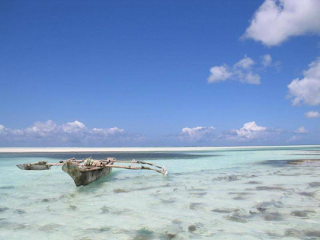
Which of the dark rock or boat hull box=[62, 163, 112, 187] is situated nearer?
the dark rock

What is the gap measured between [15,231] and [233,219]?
526 centimetres

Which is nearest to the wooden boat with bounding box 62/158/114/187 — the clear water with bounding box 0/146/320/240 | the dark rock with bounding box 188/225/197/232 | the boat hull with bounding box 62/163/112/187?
the boat hull with bounding box 62/163/112/187

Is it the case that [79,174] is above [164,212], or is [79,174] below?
above

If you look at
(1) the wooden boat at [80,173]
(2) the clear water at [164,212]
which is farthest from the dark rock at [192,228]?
(1) the wooden boat at [80,173]

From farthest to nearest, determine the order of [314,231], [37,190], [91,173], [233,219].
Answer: [91,173] < [37,190] < [233,219] < [314,231]

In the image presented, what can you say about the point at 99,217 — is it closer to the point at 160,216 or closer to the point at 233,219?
the point at 160,216

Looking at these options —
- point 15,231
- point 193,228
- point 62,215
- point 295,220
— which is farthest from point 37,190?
point 295,220

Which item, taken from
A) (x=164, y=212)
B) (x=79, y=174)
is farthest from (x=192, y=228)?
(x=79, y=174)

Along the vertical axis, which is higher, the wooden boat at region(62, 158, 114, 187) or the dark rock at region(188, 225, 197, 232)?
the wooden boat at region(62, 158, 114, 187)

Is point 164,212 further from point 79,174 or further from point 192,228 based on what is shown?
point 79,174

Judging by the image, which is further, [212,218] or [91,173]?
[91,173]

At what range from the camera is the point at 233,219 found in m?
6.55

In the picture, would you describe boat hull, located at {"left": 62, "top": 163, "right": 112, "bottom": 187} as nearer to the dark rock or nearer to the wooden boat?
the wooden boat

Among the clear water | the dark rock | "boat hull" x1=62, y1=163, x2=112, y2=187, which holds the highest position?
"boat hull" x1=62, y1=163, x2=112, y2=187
